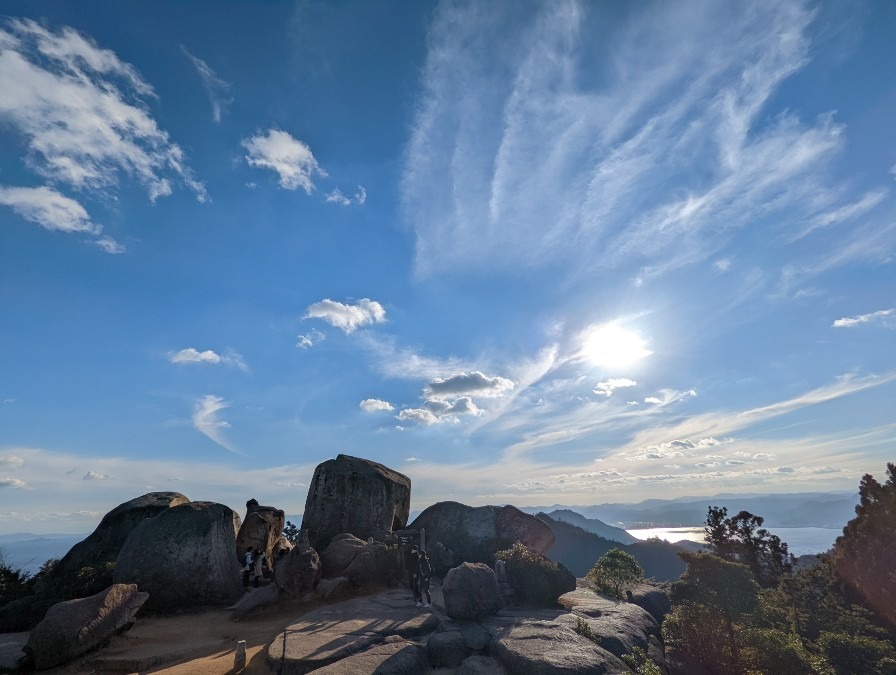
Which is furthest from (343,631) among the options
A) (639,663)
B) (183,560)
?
(639,663)

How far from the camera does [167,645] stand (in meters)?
15.6

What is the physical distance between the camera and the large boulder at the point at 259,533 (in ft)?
95.3

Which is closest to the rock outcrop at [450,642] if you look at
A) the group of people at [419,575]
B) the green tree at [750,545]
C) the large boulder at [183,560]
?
the group of people at [419,575]

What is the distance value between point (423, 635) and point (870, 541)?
37.1 metres

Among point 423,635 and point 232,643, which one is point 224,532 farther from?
point 423,635

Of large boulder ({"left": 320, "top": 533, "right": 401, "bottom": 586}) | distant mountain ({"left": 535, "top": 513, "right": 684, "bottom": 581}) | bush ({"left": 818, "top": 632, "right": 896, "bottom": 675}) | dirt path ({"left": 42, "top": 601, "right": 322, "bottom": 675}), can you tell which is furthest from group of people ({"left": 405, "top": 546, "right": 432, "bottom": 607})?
distant mountain ({"left": 535, "top": 513, "right": 684, "bottom": 581})

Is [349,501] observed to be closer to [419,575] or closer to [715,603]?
[419,575]

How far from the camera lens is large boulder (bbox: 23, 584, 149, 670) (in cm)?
1367

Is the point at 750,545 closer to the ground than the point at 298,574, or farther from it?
closer to the ground

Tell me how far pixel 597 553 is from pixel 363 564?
119349 millimetres

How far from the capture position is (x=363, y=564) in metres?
24.0

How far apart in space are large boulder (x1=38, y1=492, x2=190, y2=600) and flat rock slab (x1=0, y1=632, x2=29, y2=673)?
19.3 ft

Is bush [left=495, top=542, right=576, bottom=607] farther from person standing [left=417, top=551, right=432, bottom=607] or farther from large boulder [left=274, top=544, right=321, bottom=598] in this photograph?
large boulder [left=274, top=544, right=321, bottom=598]

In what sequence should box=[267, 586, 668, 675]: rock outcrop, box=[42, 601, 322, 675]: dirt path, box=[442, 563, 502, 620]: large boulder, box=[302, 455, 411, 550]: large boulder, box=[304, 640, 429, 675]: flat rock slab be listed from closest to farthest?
box=[304, 640, 429, 675]: flat rock slab → box=[267, 586, 668, 675]: rock outcrop → box=[42, 601, 322, 675]: dirt path → box=[442, 563, 502, 620]: large boulder → box=[302, 455, 411, 550]: large boulder
